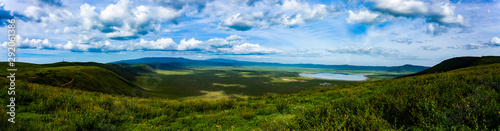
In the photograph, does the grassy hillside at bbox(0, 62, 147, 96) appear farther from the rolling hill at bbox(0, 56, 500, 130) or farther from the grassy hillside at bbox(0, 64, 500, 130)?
the grassy hillside at bbox(0, 64, 500, 130)

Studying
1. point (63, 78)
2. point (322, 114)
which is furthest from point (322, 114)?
point (63, 78)

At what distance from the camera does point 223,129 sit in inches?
290

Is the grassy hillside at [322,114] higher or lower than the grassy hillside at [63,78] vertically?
higher

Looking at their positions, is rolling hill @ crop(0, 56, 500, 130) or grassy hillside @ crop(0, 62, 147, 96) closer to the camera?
rolling hill @ crop(0, 56, 500, 130)

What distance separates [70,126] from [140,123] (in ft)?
7.19

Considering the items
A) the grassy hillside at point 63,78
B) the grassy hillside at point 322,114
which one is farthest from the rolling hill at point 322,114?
the grassy hillside at point 63,78

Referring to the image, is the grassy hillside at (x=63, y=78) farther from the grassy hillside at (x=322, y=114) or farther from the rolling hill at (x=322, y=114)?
the grassy hillside at (x=322, y=114)

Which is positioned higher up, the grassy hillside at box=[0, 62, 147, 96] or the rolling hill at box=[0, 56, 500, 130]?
the rolling hill at box=[0, 56, 500, 130]

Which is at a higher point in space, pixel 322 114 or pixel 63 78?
pixel 322 114

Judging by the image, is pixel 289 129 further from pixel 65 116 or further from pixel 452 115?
pixel 65 116

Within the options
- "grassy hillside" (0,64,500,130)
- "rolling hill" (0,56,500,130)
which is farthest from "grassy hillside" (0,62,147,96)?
"grassy hillside" (0,64,500,130)

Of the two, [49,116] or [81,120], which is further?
[49,116]

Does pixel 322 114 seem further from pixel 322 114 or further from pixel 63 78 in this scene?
pixel 63 78

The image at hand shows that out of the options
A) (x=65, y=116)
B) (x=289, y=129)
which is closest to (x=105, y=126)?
(x=65, y=116)
